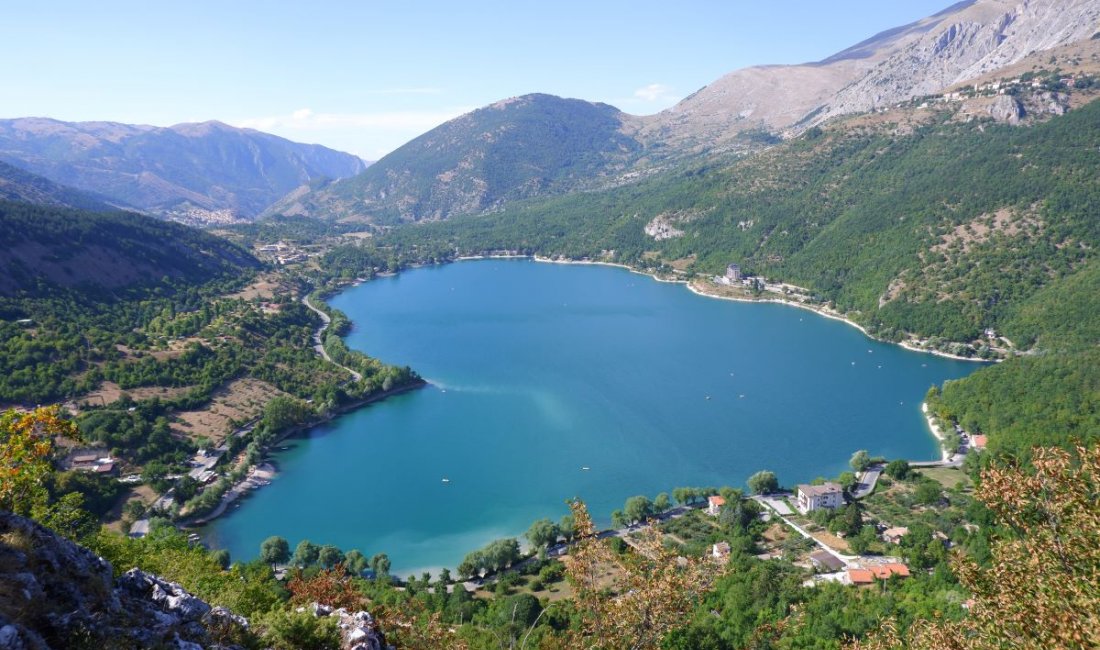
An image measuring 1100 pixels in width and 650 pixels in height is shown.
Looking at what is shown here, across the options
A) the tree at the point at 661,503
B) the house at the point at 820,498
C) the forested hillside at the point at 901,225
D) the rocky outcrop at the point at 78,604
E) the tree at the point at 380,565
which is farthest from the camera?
the forested hillside at the point at 901,225

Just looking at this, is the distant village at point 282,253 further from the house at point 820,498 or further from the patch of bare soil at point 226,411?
the house at point 820,498

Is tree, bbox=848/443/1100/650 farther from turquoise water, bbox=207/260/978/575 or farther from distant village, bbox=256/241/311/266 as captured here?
distant village, bbox=256/241/311/266

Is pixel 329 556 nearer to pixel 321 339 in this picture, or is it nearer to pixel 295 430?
pixel 295 430

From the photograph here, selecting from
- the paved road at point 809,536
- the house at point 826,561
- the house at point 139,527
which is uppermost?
the house at point 139,527

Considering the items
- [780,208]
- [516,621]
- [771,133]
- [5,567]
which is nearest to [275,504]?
[516,621]

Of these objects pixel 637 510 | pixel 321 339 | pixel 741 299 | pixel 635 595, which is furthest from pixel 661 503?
pixel 741 299

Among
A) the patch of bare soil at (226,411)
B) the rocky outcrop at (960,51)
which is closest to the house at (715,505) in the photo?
the patch of bare soil at (226,411)

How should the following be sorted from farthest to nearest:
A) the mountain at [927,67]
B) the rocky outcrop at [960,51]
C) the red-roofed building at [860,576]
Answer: the rocky outcrop at [960,51]
the mountain at [927,67]
the red-roofed building at [860,576]

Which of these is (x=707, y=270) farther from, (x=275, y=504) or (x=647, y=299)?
(x=275, y=504)
